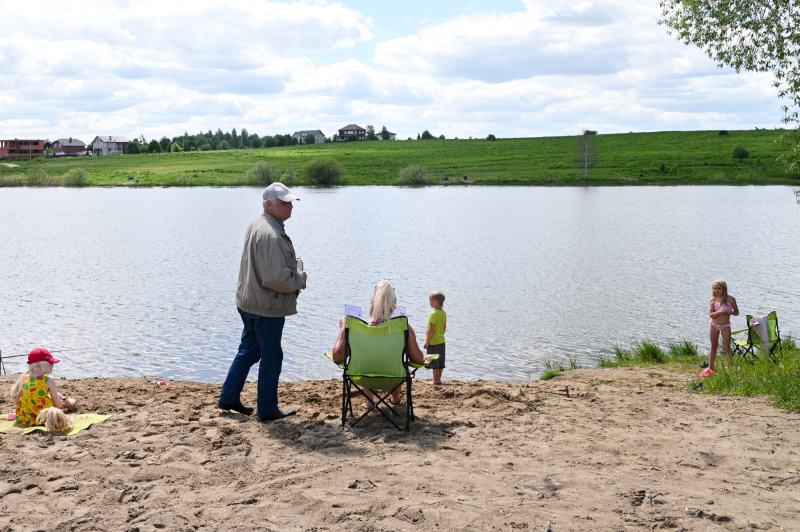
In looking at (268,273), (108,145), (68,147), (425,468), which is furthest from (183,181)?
(425,468)

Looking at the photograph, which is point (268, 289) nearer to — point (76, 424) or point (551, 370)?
point (76, 424)

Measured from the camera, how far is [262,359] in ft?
23.5

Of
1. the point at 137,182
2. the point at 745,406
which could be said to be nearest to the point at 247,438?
the point at 745,406

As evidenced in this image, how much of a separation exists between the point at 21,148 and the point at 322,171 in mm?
113162

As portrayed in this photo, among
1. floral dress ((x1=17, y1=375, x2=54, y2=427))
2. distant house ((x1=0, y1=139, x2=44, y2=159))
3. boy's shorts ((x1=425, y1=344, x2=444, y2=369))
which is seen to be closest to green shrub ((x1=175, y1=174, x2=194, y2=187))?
distant house ((x1=0, y1=139, x2=44, y2=159))

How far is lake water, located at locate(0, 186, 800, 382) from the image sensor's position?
14.2 metres

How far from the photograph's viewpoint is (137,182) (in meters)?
107

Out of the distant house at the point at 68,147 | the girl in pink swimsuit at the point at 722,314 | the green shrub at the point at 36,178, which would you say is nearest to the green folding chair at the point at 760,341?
the girl in pink swimsuit at the point at 722,314

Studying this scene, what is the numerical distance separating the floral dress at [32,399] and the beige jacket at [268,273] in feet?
6.90

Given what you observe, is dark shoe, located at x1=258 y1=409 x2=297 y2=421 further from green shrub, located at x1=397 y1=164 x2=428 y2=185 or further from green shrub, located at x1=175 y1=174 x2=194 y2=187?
green shrub, located at x1=175 y1=174 x2=194 y2=187

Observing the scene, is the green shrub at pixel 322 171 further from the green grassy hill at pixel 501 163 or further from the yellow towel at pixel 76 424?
the yellow towel at pixel 76 424

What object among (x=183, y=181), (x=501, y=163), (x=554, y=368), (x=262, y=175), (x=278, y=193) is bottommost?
(x=554, y=368)

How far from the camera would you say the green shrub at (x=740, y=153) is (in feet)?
337

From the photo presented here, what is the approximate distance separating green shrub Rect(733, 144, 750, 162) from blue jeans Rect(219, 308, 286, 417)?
108358 mm
